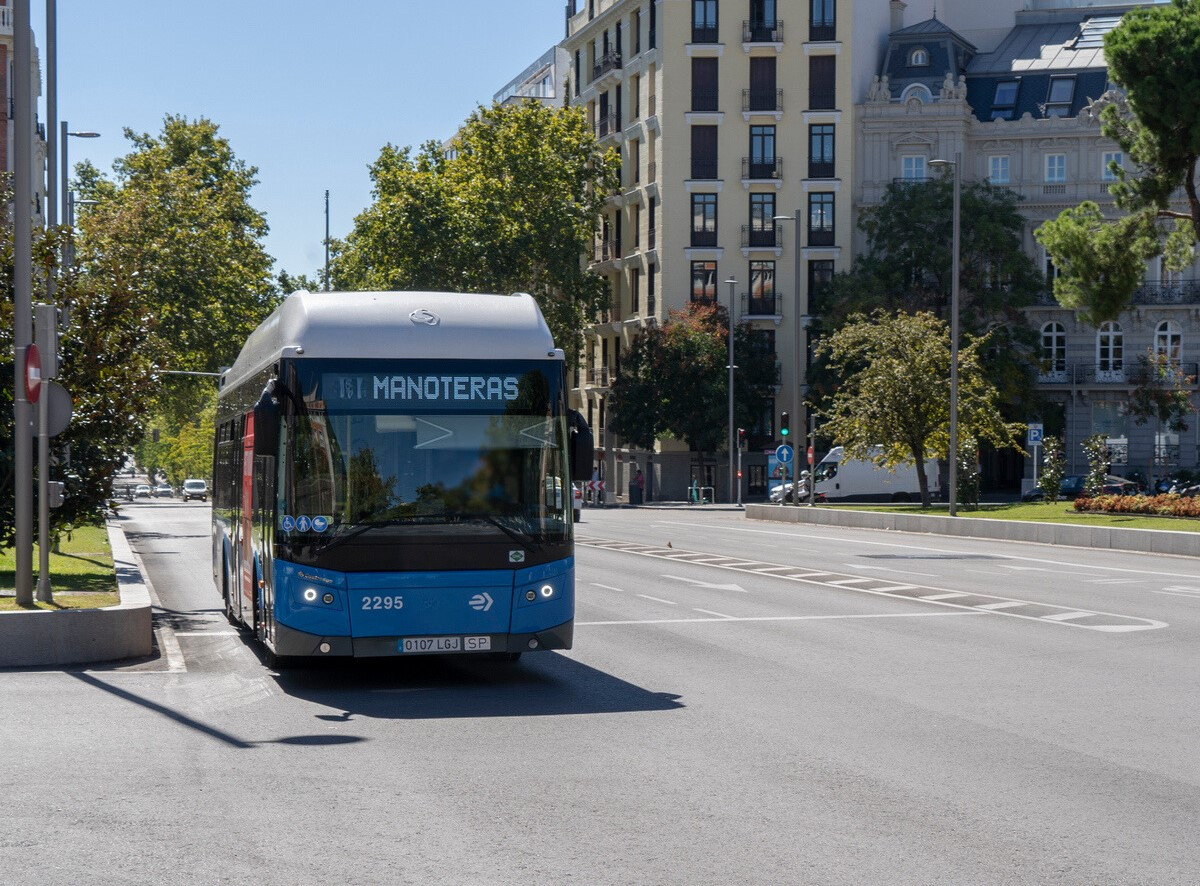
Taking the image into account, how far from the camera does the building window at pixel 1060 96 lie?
249 feet

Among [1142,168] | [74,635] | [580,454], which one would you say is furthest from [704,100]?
[580,454]

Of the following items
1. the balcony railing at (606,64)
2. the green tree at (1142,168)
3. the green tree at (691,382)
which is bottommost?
the green tree at (691,382)

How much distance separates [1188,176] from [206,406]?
8665cm

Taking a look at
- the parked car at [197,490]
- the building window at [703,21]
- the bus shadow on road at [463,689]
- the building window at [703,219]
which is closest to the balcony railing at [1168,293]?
the building window at [703,219]

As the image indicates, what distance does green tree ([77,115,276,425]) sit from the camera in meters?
50.2

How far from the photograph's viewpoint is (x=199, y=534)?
4381 cm

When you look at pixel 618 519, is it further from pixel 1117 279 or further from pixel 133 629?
pixel 133 629

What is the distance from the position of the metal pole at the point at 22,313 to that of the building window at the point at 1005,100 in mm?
66748

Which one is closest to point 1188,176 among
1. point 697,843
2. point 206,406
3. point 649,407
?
point 697,843

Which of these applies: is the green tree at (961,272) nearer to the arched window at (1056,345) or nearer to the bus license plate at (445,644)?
the arched window at (1056,345)

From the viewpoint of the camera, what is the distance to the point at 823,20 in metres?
78.1

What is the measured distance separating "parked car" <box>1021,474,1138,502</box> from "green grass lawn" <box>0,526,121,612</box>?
40.6 meters

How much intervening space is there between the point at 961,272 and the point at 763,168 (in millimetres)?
12585

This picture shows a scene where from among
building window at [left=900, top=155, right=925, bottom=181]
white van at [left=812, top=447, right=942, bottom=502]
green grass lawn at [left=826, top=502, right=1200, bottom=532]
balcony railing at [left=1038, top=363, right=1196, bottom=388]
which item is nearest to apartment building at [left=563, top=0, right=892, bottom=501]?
building window at [left=900, top=155, right=925, bottom=181]
